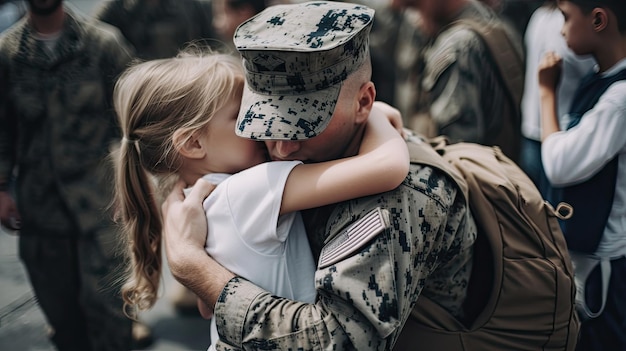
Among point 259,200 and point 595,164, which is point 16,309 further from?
point 595,164

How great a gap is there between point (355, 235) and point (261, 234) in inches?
9.5

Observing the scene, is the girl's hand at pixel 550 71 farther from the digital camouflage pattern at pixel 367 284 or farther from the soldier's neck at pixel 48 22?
the soldier's neck at pixel 48 22

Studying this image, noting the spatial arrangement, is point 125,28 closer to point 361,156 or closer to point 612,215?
point 361,156

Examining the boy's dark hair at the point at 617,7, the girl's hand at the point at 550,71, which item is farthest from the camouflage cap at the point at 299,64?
the girl's hand at the point at 550,71

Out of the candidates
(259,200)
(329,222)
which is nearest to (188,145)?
(259,200)

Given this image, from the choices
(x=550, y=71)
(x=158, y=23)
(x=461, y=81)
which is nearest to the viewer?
(x=550, y=71)

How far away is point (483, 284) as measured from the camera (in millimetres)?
1649

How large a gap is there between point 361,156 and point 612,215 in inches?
42.7

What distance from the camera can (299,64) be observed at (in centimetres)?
143

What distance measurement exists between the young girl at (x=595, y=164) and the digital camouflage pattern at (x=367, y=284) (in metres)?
0.74

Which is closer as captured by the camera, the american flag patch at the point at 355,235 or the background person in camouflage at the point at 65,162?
the american flag patch at the point at 355,235

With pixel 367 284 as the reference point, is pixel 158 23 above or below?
below

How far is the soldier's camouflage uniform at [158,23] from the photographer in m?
3.40

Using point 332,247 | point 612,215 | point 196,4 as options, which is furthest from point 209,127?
point 196,4
